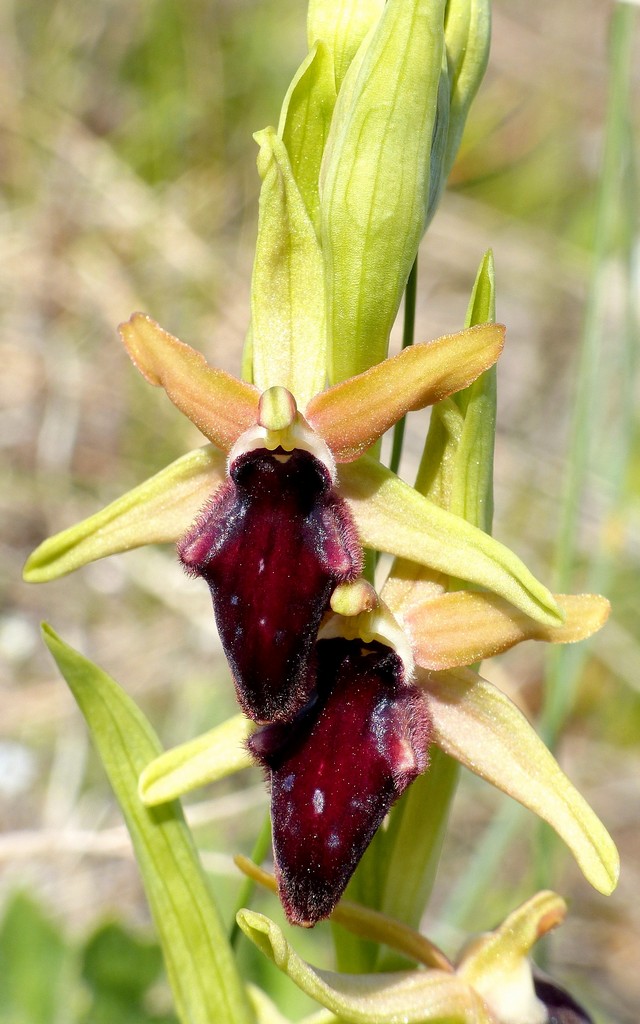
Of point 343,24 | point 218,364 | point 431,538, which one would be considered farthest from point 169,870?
point 218,364

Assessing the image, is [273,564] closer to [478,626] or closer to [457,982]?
[478,626]

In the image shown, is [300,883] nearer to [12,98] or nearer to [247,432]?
[247,432]

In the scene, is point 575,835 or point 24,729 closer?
point 575,835

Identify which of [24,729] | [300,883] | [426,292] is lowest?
[24,729]

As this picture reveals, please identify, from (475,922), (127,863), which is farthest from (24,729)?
(475,922)

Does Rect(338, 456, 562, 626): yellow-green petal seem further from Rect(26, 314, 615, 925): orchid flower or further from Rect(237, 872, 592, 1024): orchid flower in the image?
Rect(237, 872, 592, 1024): orchid flower

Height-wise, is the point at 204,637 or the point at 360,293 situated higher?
the point at 360,293

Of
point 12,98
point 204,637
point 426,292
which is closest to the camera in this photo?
point 204,637
